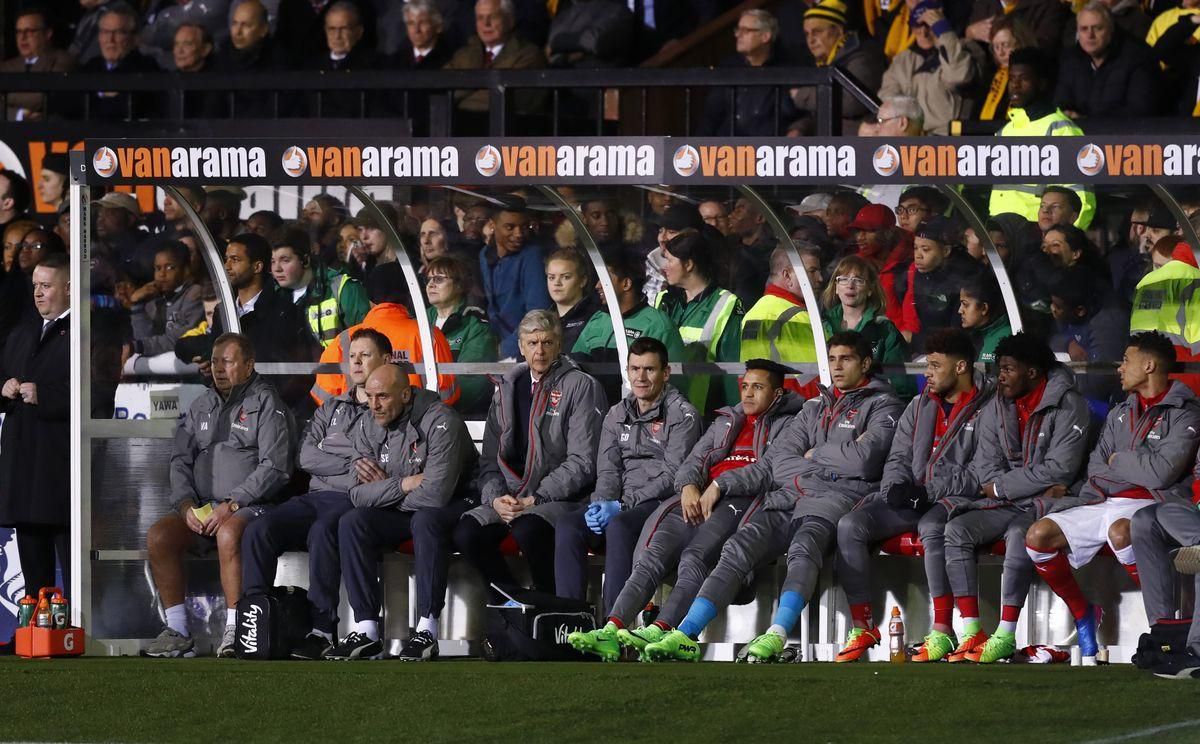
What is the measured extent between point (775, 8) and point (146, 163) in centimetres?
609

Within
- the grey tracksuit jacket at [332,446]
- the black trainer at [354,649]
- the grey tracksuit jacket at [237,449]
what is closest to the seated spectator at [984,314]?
the grey tracksuit jacket at [332,446]

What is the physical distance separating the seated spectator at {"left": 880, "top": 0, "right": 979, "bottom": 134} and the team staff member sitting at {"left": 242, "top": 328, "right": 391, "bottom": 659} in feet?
13.1

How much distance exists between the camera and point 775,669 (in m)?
8.80

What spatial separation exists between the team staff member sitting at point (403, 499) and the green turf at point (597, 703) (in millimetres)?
651

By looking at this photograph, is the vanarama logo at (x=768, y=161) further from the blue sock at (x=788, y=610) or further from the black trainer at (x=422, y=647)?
the black trainer at (x=422, y=647)

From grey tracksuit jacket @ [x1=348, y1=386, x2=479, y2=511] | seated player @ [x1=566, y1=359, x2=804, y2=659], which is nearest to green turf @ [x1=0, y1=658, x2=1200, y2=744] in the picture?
seated player @ [x1=566, y1=359, x2=804, y2=659]

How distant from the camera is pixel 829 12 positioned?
530 inches

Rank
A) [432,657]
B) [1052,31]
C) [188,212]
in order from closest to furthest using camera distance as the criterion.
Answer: [432,657]
[188,212]
[1052,31]

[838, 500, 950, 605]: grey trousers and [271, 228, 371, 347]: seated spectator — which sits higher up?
[271, 228, 371, 347]: seated spectator

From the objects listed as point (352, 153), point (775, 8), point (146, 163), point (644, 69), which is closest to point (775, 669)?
point (352, 153)

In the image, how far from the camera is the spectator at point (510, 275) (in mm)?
10766

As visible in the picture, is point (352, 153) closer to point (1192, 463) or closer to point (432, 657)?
point (432, 657)

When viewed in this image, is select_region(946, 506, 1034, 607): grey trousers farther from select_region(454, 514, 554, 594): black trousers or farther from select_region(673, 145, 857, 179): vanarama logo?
select_region(454, 514, 554, 594): black trousers

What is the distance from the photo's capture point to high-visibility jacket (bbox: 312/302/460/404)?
10.8 meters
